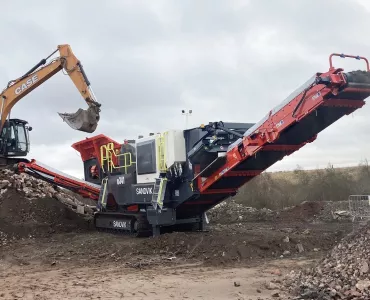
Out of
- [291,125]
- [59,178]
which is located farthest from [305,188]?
[291,125]

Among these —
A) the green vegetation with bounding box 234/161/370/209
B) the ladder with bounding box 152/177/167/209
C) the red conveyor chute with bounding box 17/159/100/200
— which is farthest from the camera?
the green vegetation with bounding box 234/161/370/209

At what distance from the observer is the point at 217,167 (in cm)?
1127

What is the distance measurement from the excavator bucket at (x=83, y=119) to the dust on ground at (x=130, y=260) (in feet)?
10.2

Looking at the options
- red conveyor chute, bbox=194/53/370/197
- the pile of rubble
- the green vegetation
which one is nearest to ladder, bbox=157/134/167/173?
red conveyor chute, bbox=194/53/370/197

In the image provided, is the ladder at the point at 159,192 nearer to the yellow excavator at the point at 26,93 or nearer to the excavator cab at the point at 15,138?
the yellow excavator at the point at 26,93

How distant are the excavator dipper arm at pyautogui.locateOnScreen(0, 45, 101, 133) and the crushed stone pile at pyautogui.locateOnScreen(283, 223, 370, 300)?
8.68 meters

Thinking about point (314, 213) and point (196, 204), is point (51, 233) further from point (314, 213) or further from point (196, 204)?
point (314, 213)

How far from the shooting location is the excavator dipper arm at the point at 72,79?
47.0 feet

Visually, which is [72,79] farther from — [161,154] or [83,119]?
[161,154]

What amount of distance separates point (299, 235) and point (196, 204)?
9.21ft

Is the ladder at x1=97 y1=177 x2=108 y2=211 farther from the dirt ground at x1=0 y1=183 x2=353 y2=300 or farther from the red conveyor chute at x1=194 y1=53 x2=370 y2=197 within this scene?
the red conveyor chute at x1=194 y1=53 x2=370 y2=197

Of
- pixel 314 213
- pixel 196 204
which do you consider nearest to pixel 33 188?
pixel 196 204

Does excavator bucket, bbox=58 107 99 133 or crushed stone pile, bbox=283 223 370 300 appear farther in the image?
excavator bucket, bbox=58 107 99 133

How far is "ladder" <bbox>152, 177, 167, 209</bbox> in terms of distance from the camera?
11.9 metres
